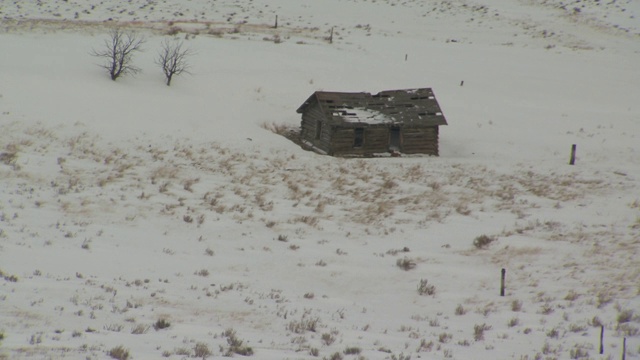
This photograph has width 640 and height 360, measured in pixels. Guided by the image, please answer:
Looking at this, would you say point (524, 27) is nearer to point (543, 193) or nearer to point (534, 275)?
point (543, 193)

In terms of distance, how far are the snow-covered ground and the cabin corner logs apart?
68.7 inches

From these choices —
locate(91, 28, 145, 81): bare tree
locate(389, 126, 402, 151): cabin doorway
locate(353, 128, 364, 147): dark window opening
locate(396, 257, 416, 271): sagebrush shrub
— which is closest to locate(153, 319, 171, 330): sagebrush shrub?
locate(396, 257, 416, 271): sagebrush shrub

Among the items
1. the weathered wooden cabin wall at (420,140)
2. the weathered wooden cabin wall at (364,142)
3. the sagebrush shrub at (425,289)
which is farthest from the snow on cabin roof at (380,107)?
the sagebrush shrub at (425,289)

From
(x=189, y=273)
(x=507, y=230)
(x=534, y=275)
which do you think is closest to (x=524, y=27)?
(x=507, y=230)

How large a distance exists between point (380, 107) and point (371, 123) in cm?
181

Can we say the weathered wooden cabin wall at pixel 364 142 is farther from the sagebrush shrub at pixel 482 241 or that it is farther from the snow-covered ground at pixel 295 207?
the sagebrush shrub at pixel 482 241

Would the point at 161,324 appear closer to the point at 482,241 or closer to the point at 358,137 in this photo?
the point at 482,241

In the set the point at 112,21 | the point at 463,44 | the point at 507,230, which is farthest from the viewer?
the point at 463,44

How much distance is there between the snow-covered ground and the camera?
1186 cm

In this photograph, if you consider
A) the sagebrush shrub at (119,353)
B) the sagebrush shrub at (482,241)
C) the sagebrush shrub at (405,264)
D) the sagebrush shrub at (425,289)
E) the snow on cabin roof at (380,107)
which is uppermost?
the snow on cabin roof at (380,107)

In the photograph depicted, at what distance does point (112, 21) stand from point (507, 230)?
4415 cm

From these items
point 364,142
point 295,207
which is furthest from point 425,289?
point 364,142

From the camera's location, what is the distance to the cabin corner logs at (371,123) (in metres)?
33.1

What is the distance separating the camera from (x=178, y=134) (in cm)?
3159
